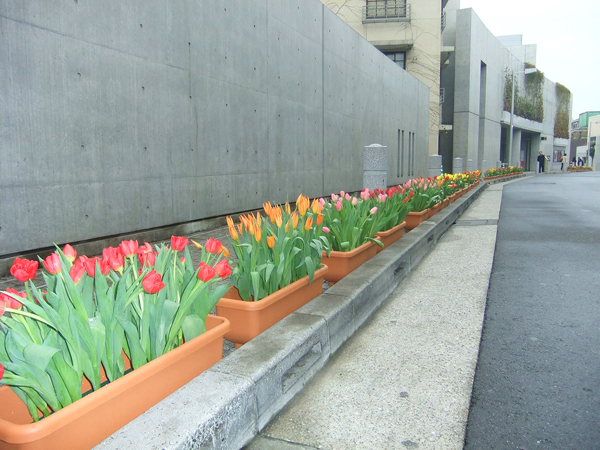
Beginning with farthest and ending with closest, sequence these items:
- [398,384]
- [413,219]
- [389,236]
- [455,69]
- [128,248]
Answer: [455,69] → [413,219] → [389,236] → [398,384] → [128,248]

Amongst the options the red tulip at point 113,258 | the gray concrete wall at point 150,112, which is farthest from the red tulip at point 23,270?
the gray concrete wall at point 150,112

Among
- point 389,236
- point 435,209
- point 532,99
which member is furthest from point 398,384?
point 532,99

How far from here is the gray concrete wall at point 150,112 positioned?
508 cm

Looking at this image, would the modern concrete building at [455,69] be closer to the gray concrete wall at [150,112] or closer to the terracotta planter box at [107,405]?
the gray concrete wall at [150,112]

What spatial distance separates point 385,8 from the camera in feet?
92.5

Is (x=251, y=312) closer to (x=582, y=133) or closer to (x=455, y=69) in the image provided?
(x=455, y=69)

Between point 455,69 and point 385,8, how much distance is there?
8097 millimetres

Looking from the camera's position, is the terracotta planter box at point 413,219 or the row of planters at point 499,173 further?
the row of planters at point 499,173

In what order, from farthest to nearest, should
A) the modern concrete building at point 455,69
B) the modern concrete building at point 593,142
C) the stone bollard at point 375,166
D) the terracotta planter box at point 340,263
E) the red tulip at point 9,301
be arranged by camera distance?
the modern concrete building at point 593,142, the modern concrete building at point 455,69, the stone bollard at point 375,166, the terracotta planter box at point 340,263, the red tulip at point 9,301

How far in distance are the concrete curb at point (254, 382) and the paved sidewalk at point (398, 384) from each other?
0.10 meters

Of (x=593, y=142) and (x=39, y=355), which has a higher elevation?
(x=593, y=142)

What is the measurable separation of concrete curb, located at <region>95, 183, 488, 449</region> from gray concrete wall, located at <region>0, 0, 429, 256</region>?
11.2 ft

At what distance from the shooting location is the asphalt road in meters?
2.45

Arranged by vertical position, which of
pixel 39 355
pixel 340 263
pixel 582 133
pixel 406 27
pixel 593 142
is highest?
pixel 406 27
